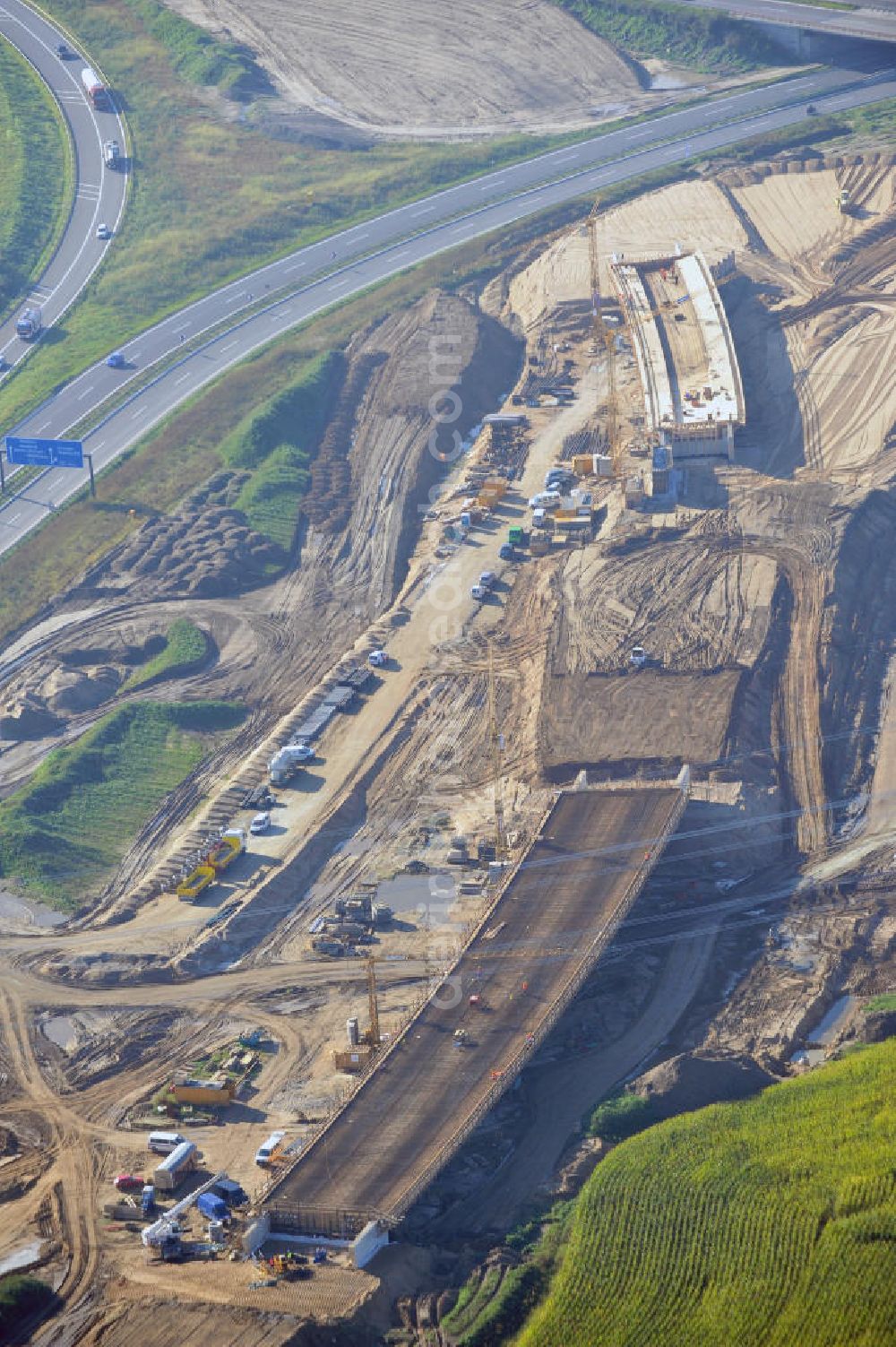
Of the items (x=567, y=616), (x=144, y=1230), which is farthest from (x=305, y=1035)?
(x=567, y=616)

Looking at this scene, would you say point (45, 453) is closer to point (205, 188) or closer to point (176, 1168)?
point (205, 188)

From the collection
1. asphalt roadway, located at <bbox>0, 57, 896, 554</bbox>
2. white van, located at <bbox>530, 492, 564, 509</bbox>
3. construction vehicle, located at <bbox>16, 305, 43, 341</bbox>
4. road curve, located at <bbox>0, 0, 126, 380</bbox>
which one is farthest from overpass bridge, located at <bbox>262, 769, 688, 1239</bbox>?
construction vehicle, located at <bbox>16, 305, 43, 341</bbox>

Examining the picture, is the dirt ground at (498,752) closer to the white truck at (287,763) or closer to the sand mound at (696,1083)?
the white truck at (287,763)

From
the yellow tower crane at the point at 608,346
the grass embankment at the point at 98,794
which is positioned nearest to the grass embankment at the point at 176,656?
the grass embankment at the point at 98,794

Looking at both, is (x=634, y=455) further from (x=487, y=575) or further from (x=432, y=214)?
(x=432, y=214)

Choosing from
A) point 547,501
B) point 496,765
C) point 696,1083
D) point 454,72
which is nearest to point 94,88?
point 454,72

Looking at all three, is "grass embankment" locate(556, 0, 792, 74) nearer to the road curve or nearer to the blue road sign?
the road curve
